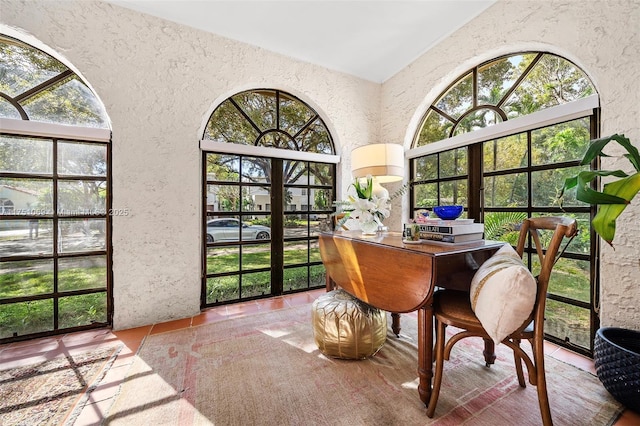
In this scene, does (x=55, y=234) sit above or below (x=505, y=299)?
above


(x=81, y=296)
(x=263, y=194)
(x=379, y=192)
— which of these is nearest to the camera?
(x=379, y=192)

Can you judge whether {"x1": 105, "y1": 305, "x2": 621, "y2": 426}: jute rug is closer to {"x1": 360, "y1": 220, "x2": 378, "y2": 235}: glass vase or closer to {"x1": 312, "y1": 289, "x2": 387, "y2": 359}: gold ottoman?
{"x1": 312, "y1": 289, "x2": 387, "y2": 359}: gold ottoman

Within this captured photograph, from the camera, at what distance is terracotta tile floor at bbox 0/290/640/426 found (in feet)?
4.13

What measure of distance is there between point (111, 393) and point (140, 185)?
1518 millimetres

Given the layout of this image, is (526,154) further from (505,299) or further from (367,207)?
(505,299)

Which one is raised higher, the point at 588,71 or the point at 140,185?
the point at 588,71

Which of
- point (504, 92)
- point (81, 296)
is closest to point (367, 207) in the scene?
point (504, 92)

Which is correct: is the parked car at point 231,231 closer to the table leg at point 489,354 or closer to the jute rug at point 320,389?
the jute rug at point 320,389

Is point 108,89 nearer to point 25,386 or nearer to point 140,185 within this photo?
point 140,185

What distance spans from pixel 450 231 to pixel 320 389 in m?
1.13

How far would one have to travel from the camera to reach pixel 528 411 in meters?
1.23

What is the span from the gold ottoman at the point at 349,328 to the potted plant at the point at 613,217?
1.13 metres

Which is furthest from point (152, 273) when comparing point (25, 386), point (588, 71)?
point (588, 71)

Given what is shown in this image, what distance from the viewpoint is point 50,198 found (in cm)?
202
